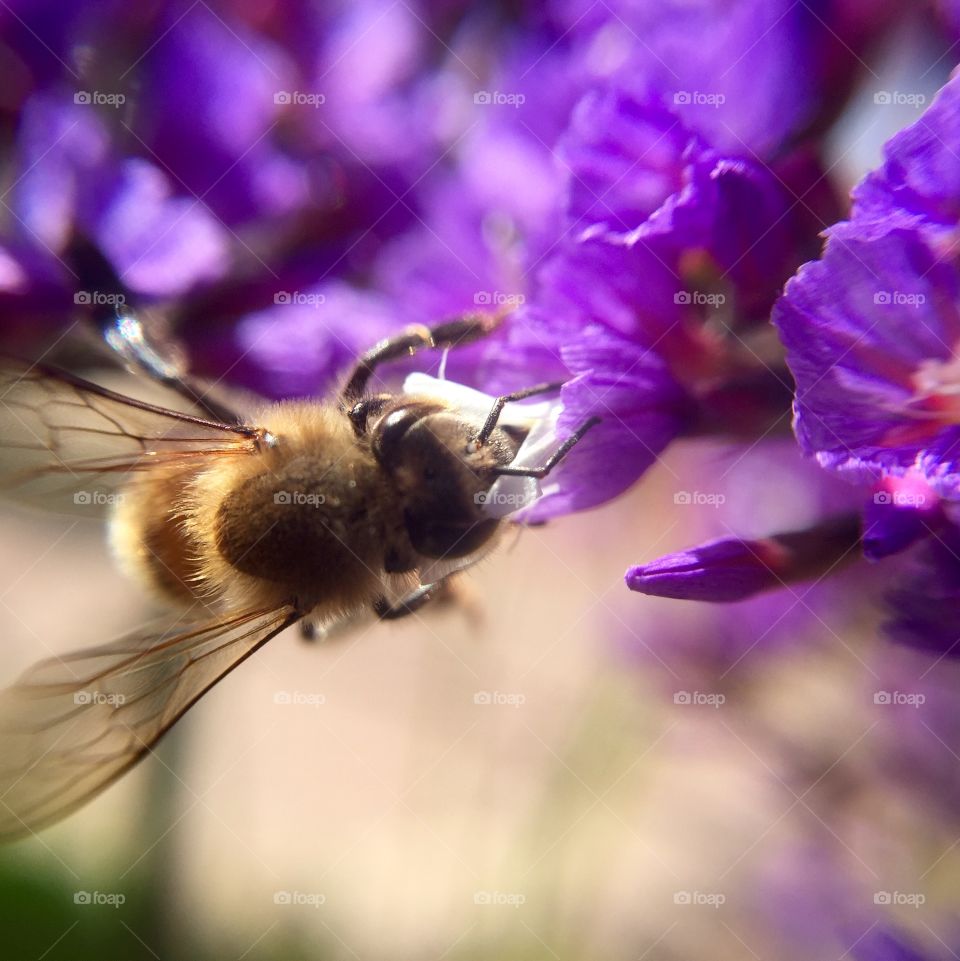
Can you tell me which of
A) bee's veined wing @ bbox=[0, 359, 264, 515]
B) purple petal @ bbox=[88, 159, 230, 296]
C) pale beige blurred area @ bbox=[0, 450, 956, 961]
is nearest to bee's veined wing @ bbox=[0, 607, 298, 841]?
bee's veined wing @ bbox=[0, 359, 264, 515]

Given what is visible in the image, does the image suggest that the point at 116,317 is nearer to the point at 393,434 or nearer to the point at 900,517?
the point at 393,434

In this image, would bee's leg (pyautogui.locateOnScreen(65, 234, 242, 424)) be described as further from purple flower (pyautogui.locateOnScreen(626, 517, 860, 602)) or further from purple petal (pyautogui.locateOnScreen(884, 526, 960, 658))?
purple petal (pyautogui.locateOnScreen(884, 526, 960, 658))

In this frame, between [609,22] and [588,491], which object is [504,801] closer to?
[588,491]

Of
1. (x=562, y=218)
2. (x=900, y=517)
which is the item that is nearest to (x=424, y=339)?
(x=562, y=218)

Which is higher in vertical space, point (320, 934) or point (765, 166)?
point (765, 166)

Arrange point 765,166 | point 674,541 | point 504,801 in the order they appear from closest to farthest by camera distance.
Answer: point 765,166 → point 674,541 → point 504,801

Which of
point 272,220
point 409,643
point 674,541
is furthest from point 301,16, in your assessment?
point 409,643

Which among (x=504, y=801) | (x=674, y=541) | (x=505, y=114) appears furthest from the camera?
(x=504, y=801)

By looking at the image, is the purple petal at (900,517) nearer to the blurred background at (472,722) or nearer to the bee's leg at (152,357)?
the blurred background at (472,722)
